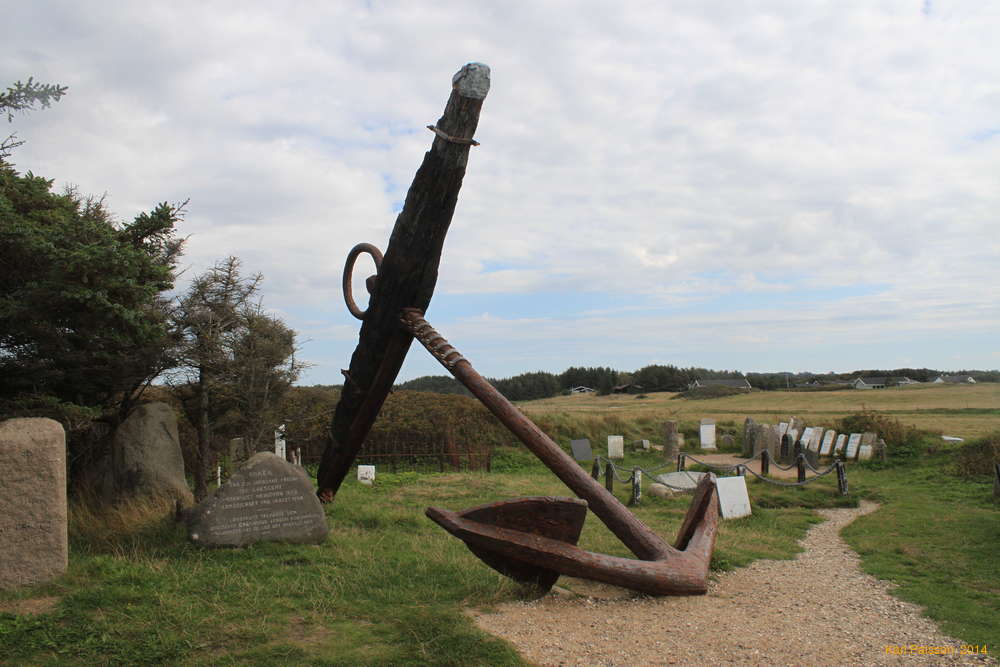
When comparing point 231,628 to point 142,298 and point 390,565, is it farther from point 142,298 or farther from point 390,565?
point 142,298

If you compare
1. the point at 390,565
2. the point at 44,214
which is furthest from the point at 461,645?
the point at 44,214

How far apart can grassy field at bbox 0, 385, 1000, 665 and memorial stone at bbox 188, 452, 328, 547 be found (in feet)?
0.50

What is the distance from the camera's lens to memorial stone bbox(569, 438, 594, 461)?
17297 mm

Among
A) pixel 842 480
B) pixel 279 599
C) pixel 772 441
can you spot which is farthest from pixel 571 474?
pixel 772 441

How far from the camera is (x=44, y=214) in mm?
7605

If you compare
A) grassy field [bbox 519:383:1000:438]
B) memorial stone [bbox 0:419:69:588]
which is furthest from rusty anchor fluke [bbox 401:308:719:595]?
grassy field [bbox 519:383:1000:438]

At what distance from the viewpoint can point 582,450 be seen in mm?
17438

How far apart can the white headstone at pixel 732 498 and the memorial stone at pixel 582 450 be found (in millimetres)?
8319

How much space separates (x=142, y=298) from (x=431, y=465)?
9519 millimetres

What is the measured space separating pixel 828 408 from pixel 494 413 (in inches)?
1122

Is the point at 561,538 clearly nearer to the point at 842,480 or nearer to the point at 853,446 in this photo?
the point at 842,480

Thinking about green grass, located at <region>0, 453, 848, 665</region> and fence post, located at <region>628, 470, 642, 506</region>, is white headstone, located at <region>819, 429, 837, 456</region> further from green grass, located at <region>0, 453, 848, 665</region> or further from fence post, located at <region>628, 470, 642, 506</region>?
green grass, located at <region>0, 453, 848, 665</region>

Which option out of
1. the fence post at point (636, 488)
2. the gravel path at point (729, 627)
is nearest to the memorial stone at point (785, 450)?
the fence post at point (636, 488)

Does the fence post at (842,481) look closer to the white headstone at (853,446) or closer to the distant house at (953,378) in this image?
the white headstone at (853,446)
